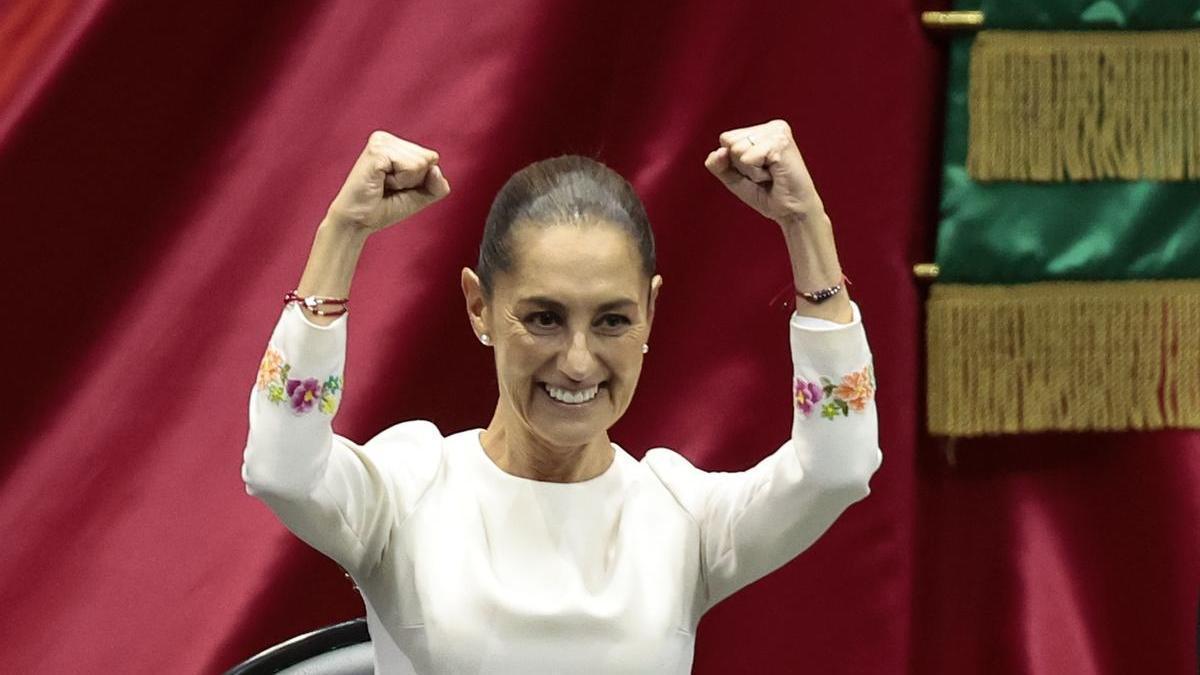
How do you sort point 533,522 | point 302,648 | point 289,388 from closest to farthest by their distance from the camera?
point 289,388 → point 533,522 → point 302,648

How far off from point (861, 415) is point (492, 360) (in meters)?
0.79

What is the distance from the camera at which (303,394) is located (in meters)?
1.09

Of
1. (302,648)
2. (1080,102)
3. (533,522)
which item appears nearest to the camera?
(533,522)

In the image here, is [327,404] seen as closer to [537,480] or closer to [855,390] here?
[537,480]

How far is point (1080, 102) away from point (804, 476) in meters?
0.84

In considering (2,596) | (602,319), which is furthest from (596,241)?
(2,596)

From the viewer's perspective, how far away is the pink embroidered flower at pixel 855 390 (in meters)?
1.14

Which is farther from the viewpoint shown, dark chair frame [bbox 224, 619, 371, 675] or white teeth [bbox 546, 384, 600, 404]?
dark chair frame [bbox 224, 619, 371, 675]

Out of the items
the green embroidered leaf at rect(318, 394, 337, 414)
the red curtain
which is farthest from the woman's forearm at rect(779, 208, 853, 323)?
the red curtain

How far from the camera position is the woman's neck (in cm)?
123

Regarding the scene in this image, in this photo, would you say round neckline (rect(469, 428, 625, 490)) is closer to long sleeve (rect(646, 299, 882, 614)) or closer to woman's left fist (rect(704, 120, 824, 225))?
long sleeve (rect(646, 299, 882, 614))

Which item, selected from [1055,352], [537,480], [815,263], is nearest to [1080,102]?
[1055,352]

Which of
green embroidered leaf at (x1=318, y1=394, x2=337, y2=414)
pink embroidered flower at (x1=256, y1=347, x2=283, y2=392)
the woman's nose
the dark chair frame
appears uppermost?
the woman's nose

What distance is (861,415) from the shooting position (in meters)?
1.15
